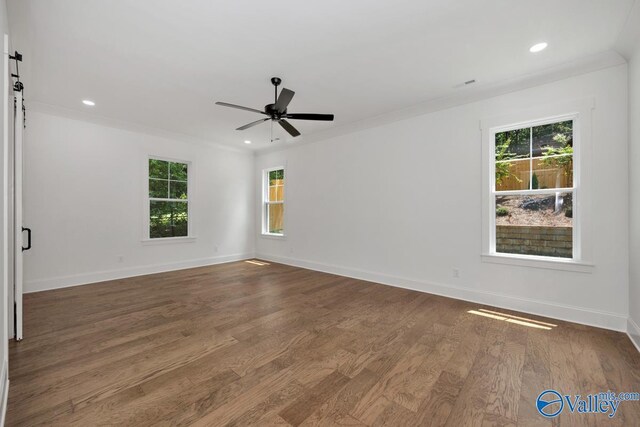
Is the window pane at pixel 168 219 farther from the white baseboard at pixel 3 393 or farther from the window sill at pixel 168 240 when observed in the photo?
the white baseboard at pixel 3 393

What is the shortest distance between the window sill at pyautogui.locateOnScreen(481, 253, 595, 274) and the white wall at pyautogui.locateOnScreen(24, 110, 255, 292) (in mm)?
5472

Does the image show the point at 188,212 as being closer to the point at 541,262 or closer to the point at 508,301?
the point at 508,301

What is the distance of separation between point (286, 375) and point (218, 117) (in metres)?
4.12

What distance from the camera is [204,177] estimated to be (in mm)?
6176

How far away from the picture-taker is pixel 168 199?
570 cm

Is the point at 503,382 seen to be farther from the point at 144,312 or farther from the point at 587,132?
the point at 144,312

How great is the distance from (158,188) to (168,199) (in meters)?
0.28

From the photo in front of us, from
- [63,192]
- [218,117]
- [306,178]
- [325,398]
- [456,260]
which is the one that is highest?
[218,117]

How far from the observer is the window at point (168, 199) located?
552 cm

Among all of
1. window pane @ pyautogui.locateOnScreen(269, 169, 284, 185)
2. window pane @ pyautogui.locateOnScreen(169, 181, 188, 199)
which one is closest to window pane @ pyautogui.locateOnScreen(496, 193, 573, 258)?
window pane @ pyautogui.locateOnScreen(269, 169, 284, 185)

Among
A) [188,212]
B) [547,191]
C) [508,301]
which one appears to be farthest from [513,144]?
[188,212]

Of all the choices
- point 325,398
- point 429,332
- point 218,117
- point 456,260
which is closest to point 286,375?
point 325,398

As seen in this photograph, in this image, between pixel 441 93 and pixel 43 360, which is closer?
pixel 43 360

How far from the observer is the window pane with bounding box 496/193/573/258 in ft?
10.6
